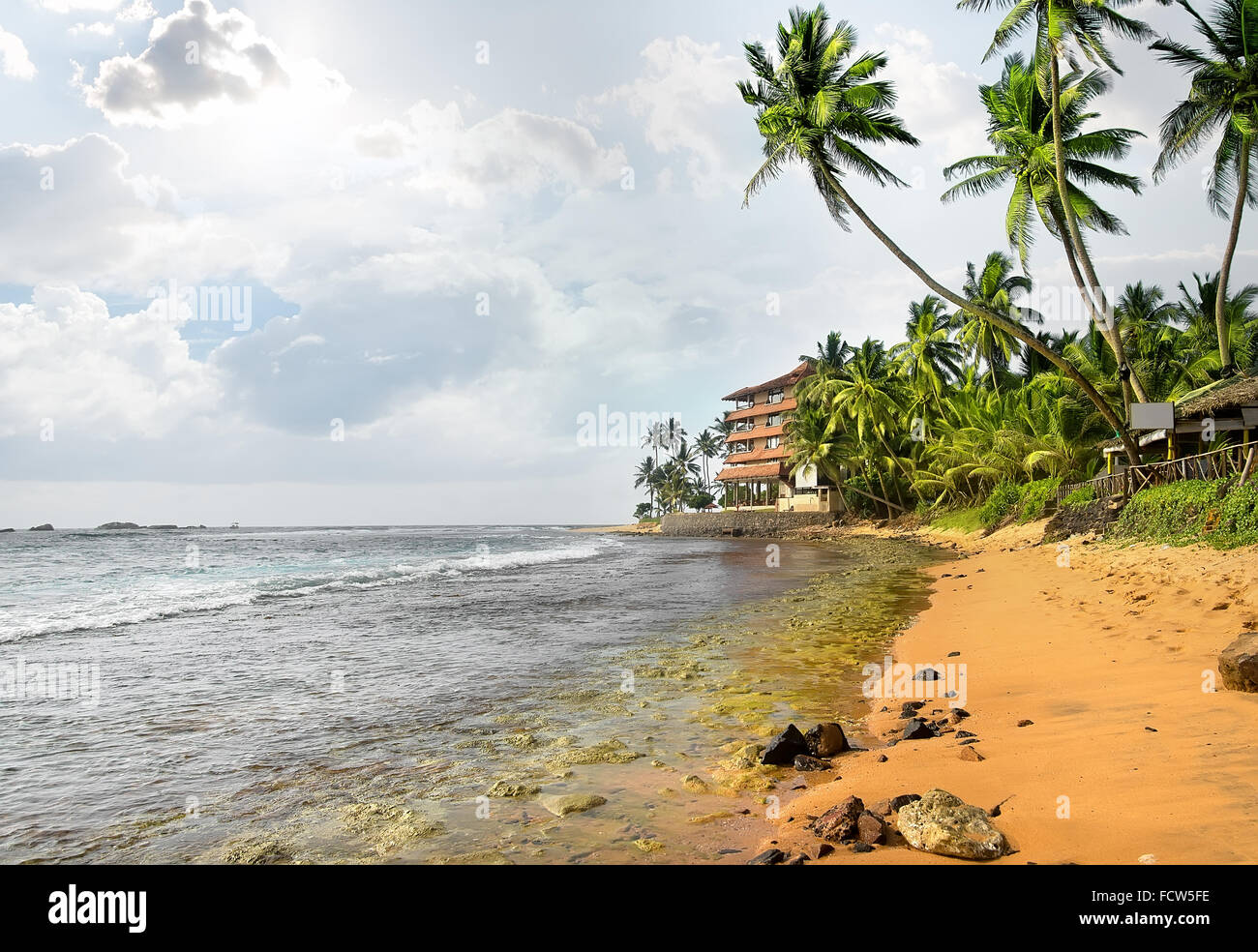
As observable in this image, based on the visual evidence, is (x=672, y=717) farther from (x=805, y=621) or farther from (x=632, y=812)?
(x=805, y=621)

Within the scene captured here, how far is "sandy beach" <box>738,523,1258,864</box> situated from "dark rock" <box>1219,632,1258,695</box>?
4.5 inches

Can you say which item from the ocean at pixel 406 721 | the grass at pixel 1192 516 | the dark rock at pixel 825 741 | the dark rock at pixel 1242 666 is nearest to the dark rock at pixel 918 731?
the dark rock at pixel 825 741

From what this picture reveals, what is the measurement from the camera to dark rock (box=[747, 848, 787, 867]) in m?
3.78

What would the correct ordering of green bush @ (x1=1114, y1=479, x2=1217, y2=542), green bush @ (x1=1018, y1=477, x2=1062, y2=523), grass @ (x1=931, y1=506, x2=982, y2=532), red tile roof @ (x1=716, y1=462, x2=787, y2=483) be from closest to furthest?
1. green bush @ (x1=1114, y1=479, x2=1217, y2=542)
2. green bush @ (x1=1018, y1=477, x2=1062, y2=523)
3. grass @ (x1=931, y1=506, x2=982, y2=532)
4. red tile roof @ (x1=716, y1=462, x2=787, y2=483)

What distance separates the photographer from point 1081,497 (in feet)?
89.1

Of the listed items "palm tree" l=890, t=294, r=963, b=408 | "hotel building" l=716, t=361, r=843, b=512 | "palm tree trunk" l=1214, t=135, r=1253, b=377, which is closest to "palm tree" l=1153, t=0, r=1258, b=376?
"palm tree trunk" l=1214, t=135, r=1253, b=377

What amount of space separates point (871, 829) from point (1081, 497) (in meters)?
28.5

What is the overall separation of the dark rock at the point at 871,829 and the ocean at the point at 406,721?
0.87m

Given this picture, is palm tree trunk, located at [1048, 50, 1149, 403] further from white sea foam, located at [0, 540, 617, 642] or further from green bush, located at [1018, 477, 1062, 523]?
white sea foam, located at [0, 540, 617, 642]

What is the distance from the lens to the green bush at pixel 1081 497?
25.9 metres

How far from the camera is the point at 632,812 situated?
15.8 feet

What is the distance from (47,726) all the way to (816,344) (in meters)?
70.5

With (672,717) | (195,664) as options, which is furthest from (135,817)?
(195,664)
